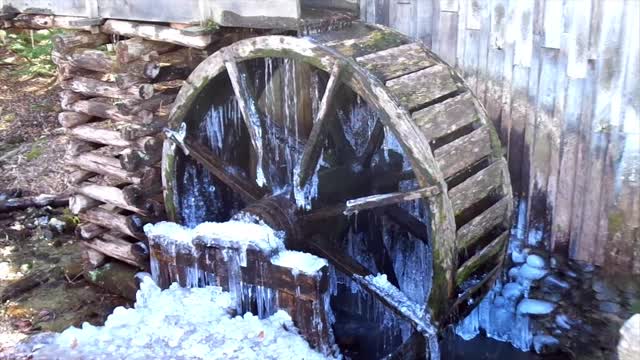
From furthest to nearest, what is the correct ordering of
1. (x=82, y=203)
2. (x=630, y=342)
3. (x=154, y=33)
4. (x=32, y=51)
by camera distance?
(x=32, y=51) → (x=82, y=203) → (x=154, y=33) → (x=630, y=342)

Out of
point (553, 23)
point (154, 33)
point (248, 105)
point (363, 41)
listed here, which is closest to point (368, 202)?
point (363, 41)

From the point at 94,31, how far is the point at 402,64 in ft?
8.62

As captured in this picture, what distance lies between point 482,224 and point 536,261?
0.57m

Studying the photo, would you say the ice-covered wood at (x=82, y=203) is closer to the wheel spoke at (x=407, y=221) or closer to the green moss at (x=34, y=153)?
the wheel spoke at (x=407, y=221)

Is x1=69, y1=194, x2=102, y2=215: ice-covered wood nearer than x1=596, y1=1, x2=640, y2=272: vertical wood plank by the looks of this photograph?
No

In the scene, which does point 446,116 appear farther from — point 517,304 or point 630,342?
point 630,342

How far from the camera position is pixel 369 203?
452 centimetres

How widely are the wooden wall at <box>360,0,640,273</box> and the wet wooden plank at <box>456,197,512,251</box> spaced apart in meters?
0.26

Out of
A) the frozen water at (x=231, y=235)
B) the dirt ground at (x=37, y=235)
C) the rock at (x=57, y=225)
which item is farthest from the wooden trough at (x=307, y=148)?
the rock at (x=57, y=225)

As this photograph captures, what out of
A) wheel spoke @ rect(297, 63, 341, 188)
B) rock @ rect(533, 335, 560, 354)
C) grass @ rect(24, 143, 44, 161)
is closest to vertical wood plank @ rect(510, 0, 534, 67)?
wheel spoke @ rect(297, 63, 341, 188)

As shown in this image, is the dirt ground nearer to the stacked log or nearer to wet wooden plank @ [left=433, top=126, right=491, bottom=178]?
the stacked log

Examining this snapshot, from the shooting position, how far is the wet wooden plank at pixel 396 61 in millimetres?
4477

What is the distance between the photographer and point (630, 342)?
339cm

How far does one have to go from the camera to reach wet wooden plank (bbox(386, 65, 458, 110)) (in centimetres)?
438
